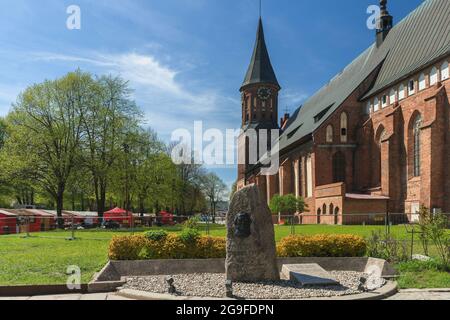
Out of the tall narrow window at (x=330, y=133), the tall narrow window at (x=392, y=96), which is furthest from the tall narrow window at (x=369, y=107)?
the tall narrow window at (x=392, y=96)

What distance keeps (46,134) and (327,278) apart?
3014 cm

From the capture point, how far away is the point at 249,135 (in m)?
70.3

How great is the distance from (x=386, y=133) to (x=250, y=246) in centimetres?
2988

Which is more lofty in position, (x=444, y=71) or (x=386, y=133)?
(x=444, y=71)

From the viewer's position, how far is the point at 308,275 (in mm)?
9570

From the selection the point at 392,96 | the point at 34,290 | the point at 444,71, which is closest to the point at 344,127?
the point at 392,96

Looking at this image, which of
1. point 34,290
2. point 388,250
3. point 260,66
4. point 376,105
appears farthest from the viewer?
point 260,66

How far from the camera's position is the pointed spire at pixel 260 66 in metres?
67.9

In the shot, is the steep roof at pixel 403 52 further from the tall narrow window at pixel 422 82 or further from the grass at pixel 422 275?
the grass at pixel 422 275

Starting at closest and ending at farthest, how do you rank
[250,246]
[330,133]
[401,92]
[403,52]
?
[250,246], [401,92], [403,52], [330,133]

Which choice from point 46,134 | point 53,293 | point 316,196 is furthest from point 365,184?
point 53,293

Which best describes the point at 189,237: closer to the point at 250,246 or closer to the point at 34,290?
the point at 250,246

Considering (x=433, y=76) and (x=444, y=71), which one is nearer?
(x=444, y=71)

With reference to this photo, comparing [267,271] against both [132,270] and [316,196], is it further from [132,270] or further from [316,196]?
[316,196]
